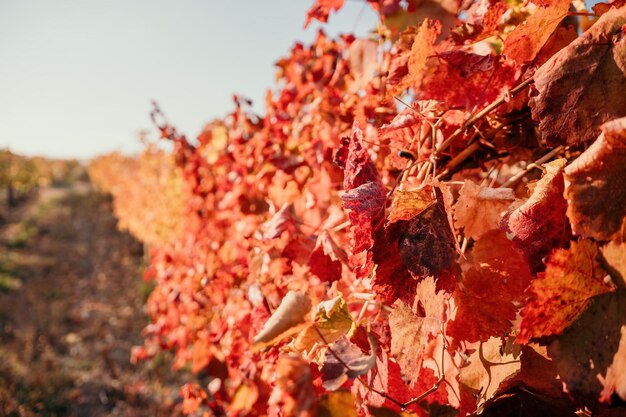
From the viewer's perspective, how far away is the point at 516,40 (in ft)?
2.42

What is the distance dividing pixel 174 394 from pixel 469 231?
538cm

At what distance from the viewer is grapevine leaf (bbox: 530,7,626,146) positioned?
616 millimetres

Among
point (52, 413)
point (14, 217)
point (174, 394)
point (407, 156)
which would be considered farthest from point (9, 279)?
point (407, 156)

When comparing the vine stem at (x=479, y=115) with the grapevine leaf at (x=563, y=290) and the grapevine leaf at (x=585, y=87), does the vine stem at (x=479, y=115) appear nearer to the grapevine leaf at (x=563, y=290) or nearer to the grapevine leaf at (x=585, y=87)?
the grapevine leaf at (x=585, y=87)

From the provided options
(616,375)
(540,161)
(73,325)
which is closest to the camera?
(616,375)

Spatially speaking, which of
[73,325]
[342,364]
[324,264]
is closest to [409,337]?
[342,364]

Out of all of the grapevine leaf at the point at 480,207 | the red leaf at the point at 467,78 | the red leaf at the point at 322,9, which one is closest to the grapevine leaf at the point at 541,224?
the grapevine leaf at the point at 480,207

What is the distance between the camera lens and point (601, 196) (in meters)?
0.53

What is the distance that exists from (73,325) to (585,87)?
28.9 ft

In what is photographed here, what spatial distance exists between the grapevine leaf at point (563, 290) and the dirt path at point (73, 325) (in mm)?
4882

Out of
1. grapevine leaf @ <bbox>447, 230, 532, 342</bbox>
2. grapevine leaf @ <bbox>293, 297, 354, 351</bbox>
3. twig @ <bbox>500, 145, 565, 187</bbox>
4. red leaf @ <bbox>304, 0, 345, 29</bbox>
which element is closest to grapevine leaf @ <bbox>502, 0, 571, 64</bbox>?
twig @ <bbox>500, 145, 565, 187</bbox>

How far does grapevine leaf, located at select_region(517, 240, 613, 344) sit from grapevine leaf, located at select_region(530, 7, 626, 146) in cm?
18

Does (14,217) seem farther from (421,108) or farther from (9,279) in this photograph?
(421,108)

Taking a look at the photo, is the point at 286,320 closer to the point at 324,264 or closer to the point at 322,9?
the point at 324,264
